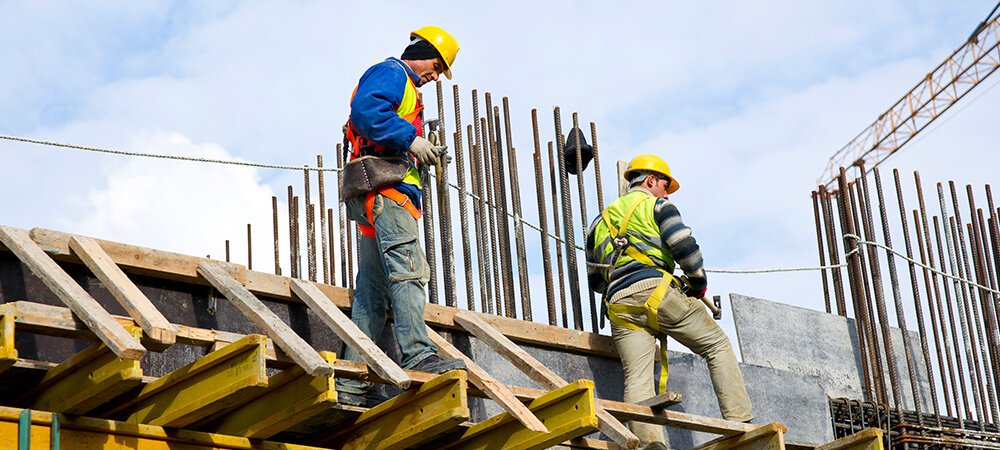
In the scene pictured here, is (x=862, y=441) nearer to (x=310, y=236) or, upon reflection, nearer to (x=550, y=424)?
(x=550, y=424)

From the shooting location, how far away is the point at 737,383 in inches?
299

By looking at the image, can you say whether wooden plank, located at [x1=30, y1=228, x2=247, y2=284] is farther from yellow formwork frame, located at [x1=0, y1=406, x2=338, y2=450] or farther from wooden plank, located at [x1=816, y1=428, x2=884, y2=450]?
wooden plank, located at [x1=816, y1=428, x2=884, y2=450]

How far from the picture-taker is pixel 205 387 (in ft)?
17.3

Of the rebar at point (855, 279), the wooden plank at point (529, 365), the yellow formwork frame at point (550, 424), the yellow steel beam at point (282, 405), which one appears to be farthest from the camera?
the rebar at point (855, 279)

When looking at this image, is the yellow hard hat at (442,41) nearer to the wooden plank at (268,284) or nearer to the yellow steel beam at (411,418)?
the wooden plank at (268,284)

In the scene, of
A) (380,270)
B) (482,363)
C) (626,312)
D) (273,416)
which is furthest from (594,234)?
(273,416)

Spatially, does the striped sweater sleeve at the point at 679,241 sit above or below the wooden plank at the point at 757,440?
above

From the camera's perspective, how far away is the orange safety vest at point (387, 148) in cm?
669

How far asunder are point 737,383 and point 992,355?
5071mm

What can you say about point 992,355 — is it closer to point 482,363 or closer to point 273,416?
point 482,363

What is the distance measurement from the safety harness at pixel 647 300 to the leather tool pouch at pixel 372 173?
175 cm

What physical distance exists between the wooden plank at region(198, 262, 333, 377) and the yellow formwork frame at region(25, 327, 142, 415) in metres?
0.67

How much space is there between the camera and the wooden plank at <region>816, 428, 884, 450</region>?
7195 mm

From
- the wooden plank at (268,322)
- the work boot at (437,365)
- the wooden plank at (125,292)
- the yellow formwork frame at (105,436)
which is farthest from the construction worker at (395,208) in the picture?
the wooden plank at (125,292)
